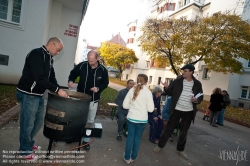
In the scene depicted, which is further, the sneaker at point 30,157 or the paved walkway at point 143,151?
the paved walkway at point 143,151

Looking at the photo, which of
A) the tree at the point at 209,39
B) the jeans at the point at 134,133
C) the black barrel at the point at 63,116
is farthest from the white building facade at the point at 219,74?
the black barrel at the point at 63,116

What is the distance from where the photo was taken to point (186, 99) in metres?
4.02

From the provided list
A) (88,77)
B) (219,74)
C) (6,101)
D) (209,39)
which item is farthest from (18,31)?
(219,74)

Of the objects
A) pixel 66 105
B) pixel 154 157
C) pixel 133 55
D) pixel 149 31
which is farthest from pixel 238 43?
pixel 133 55

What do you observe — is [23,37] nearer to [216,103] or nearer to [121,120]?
[121,120]

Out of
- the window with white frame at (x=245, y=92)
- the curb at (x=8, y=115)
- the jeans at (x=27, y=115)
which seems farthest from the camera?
the window with white frame at (x=245, y=92)

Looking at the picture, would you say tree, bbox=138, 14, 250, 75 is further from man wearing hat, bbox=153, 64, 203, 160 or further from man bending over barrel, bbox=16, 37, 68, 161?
man bending over barrel, bbox=16, 37, 68, 161

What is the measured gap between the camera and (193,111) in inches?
160

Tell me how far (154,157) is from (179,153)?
755mm

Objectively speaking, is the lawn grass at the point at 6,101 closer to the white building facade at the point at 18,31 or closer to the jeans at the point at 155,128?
the white building facade at the point at 18,31

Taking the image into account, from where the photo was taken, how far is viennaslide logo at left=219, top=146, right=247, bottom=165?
15.2 feet

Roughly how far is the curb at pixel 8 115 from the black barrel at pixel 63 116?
7.04 ft

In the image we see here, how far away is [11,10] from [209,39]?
15401 mm

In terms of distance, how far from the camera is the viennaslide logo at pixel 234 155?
15.2 feet
